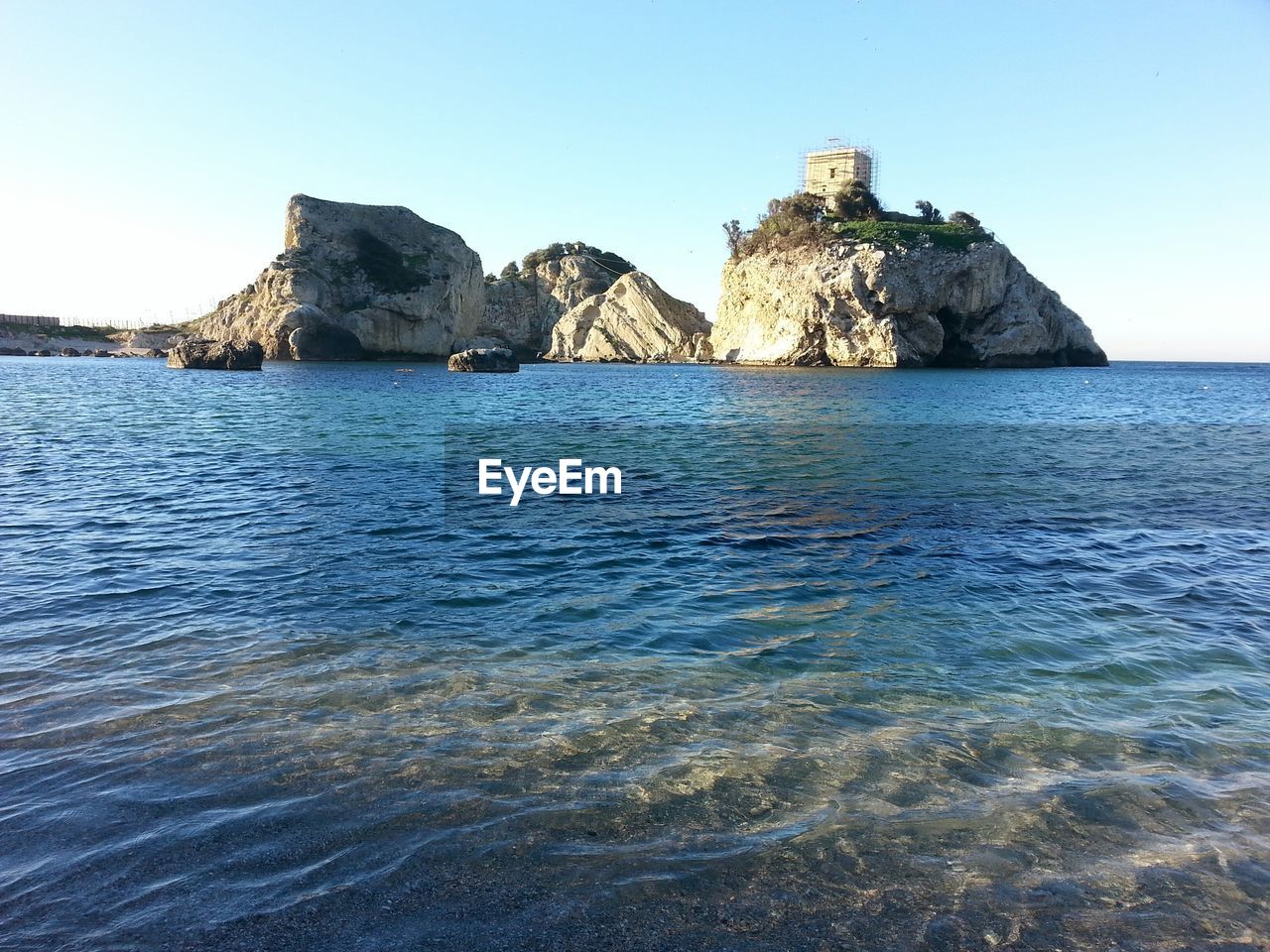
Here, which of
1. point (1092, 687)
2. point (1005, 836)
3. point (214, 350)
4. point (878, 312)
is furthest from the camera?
point (878, 312)

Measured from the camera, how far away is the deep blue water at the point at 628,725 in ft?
12.8

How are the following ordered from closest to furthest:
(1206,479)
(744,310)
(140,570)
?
(140,570) < (1206,479) < (744,310)

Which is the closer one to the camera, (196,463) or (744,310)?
(196,463)

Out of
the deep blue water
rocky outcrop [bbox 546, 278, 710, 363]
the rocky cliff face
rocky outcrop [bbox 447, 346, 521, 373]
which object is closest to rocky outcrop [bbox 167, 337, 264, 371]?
rocky outcrop [bbox 447, 346, 521, 373]

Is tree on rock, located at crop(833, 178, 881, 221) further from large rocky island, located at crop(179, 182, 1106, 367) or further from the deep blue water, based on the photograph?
the deep blue water

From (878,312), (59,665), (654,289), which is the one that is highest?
(654,289)

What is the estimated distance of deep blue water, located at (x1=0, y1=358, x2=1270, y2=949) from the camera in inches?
154

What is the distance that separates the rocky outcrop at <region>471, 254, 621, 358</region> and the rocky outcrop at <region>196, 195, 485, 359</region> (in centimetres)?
3328

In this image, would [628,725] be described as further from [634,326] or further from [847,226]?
[634,326]

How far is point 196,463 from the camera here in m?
20.6

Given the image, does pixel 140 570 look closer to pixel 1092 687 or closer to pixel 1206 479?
pixel 1092 687

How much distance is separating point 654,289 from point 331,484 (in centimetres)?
13454

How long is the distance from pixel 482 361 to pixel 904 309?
5087 cm

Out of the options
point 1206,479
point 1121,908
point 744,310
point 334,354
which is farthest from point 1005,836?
point 334,354
